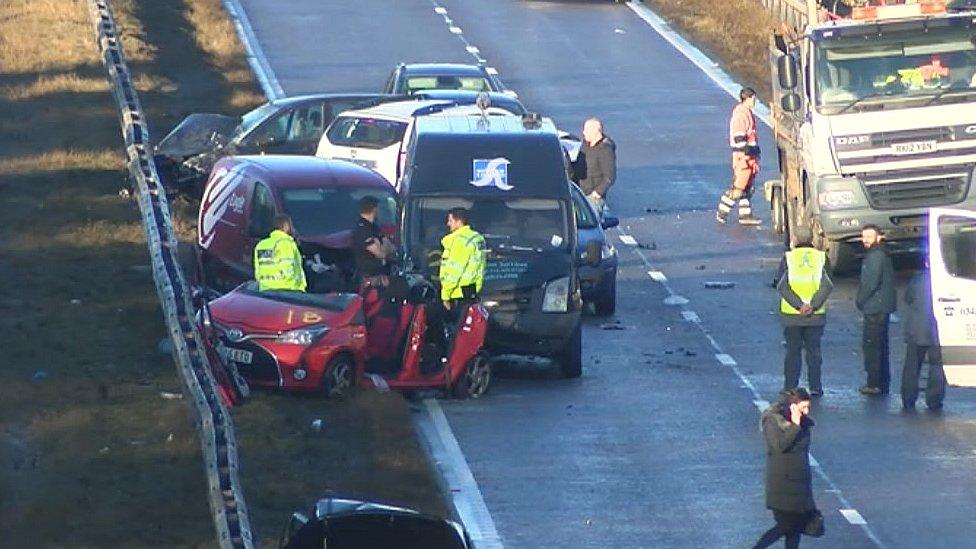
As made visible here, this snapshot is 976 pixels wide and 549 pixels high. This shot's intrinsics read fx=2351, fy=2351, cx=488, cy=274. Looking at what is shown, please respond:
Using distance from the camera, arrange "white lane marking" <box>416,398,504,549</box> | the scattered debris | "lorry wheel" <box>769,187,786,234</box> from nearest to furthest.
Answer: "white lane marking" <box>416,398,504,549</box>, the scattered debris, "lorry wheel" <box>769,187,786,234</box>

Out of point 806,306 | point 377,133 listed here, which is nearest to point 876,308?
point 806,306

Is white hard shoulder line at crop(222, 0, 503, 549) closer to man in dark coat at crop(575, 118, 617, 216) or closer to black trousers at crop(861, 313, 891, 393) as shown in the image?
black trousers at crop(861, 313, 891, 393)

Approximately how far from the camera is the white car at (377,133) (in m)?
26.9

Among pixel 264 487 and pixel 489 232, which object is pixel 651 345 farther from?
pixel 264 487

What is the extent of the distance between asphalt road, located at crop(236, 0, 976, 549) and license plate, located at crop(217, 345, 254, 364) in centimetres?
175

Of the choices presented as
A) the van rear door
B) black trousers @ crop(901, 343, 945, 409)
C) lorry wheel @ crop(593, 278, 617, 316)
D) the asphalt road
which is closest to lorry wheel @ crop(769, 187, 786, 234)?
the asphalt road

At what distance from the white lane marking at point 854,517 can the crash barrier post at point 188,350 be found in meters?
4.18

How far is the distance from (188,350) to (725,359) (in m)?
6.25

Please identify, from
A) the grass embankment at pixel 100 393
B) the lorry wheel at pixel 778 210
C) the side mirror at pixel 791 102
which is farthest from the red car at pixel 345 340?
the lorry wheel at pixel 778 210

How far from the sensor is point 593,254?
70.5 ft

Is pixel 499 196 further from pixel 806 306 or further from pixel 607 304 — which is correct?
pixel 806 306

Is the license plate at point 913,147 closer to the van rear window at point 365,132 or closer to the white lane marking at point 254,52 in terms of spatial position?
the van rear window at point 365,132

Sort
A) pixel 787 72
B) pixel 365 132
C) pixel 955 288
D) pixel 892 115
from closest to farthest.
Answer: pixel 955 288, pixel 892 115, pixel 787 72, pixel 365 132

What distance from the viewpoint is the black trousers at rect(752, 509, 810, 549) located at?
1440 cm
